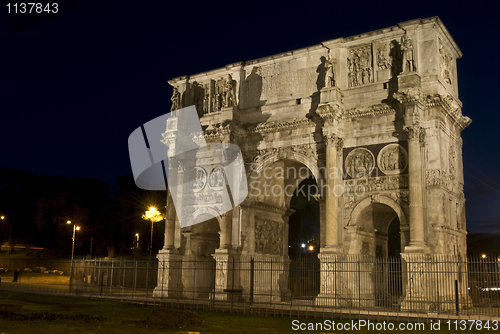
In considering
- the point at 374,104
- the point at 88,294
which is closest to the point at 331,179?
the point at 374,104

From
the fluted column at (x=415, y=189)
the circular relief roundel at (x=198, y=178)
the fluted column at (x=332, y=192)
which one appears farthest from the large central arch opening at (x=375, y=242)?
the circular relief roundel at (x=198, y=178)

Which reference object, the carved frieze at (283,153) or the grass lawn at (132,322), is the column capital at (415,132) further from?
the grass lawn at (132,322)

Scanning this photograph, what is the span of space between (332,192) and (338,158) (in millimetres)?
1448

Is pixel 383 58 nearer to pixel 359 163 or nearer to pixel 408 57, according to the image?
pixel 408 57

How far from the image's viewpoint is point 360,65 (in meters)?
21.8

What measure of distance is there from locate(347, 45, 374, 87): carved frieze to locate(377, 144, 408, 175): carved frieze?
122 inches

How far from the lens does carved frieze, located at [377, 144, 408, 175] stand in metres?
20.0

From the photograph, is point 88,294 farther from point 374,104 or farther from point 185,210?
point 374,104

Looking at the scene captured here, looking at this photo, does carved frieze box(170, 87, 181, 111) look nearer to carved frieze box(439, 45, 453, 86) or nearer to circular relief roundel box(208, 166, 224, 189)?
circular relief roundel box(208, 166, 224, 189)

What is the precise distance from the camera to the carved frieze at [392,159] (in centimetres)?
2000

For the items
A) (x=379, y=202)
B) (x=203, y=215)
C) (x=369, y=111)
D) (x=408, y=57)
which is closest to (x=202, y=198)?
(x=203, y=215)

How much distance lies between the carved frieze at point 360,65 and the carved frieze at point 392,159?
3.11m

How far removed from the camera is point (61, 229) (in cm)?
5050

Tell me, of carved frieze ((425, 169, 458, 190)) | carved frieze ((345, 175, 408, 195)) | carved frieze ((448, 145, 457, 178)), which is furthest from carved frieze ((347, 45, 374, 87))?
carved frieze ((425, 169, 458, 190))
